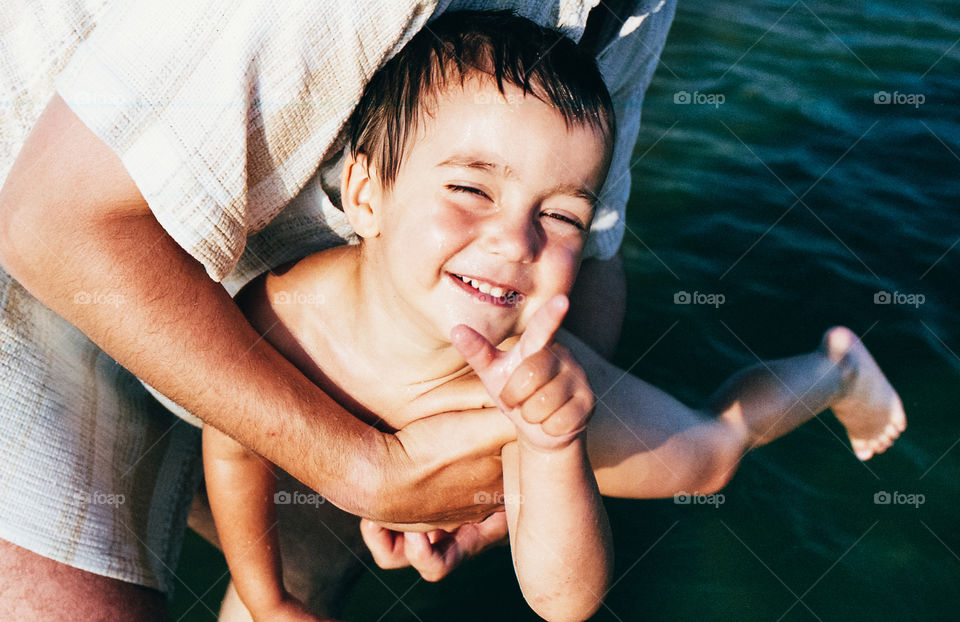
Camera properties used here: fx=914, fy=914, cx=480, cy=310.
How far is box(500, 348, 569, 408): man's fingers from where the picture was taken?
4.77 feet

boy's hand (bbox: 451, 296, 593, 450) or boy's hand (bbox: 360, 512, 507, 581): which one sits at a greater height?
boy's hand (bbox: 451, 296, 593, 450)

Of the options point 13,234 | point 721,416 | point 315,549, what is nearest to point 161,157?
point 13,234

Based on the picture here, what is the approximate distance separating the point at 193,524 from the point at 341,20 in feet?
5.52

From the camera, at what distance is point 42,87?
1690 millimetres

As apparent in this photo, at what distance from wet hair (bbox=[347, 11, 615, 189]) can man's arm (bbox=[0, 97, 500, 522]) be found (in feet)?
1.41

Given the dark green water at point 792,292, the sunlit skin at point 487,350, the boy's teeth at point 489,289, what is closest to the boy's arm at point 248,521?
the sunlit skin at point 487,350

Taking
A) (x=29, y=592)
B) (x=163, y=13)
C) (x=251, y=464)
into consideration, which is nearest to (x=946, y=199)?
(x=251, y=464)

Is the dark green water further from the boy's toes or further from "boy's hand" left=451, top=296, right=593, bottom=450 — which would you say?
"boy's hand" left=451, top=296, right=593, bottom=450

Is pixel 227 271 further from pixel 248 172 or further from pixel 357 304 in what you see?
pixel 357 304

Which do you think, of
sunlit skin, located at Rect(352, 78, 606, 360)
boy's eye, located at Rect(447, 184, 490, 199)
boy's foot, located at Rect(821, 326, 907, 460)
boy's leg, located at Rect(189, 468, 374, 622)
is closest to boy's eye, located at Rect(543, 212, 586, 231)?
sunlit skin, located at Rect(352, 78, 606, 360)

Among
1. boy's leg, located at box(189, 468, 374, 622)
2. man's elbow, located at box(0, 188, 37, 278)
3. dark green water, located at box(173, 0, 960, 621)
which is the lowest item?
dark green water, located at box(173, 0, 960, 621)

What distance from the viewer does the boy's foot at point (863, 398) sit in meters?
2.56

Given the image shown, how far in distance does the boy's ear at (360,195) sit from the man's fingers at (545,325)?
0.49 metres

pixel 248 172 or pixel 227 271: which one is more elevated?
pixel 248 172
